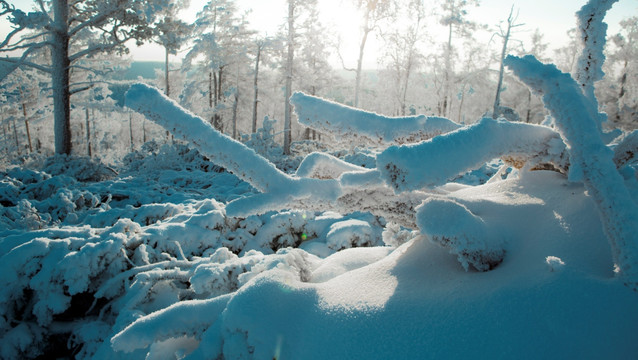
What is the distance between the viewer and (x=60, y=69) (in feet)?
30.1

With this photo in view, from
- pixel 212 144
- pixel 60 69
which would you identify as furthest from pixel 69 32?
pixel 212 144

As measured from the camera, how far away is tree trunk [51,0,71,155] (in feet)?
29.8

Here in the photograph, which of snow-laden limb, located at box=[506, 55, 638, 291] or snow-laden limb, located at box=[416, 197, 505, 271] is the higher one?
snow-laden limb, located at box=[506, 55, 638, 291]

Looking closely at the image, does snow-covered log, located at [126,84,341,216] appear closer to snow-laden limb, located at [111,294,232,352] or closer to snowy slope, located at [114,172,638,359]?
snowy slope, located at [114,172,638,359]

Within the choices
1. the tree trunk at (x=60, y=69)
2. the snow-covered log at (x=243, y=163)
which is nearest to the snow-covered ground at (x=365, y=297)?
the snow-covered log at (x=243, y=163)

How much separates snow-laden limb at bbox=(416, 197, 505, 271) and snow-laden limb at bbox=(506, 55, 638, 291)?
338mm

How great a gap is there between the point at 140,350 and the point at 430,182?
1633 mm

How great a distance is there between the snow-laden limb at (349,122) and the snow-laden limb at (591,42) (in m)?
0.88

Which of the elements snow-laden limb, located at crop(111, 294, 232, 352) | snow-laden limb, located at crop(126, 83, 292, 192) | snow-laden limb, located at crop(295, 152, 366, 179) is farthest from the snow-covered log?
snow-laden limb, located at crop(111, 294, 232, 352)

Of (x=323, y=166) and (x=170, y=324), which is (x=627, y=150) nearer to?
(x=323, y=166)

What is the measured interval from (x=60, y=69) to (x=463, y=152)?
38.1 feet

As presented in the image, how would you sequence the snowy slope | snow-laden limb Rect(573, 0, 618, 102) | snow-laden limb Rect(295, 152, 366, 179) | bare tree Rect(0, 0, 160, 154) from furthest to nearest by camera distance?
bare tree Rect(0, 0, 160, 154) → snow-laden limb Rect(295, 152, 366, 179) → snow-laden limb Rect(573, 0, 618, 102) → the snowy slope

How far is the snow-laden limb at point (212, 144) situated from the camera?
1.26 metres

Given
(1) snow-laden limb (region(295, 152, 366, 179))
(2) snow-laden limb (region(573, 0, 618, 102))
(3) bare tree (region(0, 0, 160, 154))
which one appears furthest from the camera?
(3) bare tree (region(0, 0, 160, 154))
